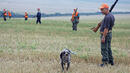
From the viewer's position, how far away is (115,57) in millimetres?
11344

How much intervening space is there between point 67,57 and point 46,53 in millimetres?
3002

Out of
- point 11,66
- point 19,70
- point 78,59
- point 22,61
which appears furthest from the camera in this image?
point 78,59

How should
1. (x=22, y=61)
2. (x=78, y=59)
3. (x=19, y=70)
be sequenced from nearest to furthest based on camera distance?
(x=19, y=70), (x=22, y=61), (x=78, y=59)

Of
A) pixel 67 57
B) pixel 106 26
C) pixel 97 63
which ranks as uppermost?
pixel 106 26

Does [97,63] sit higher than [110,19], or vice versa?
[110,19]

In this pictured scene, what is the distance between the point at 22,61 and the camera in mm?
10070

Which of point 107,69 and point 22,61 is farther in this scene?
point 22,61

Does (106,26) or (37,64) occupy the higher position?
(106,26)

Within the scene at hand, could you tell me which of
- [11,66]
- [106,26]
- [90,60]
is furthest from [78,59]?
[11,66]

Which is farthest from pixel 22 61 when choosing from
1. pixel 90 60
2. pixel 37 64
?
pixel 90 60

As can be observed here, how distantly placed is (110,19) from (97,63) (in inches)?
87.6

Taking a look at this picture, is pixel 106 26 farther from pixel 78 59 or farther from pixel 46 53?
pixel 46 53

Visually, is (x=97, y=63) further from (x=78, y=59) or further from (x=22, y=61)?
(x=22, y=61)

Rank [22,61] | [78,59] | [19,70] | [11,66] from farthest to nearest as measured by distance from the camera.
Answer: [78,59], [22,61], [11,66], [19,70]
